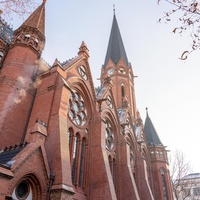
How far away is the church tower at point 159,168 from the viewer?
29855 millimetres

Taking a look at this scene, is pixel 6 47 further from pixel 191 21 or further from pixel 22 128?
pixel 191 21

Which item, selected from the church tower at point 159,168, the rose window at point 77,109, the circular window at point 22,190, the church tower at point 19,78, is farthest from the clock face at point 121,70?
the circular window at point 22,190

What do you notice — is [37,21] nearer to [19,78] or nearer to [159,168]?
[19,78]

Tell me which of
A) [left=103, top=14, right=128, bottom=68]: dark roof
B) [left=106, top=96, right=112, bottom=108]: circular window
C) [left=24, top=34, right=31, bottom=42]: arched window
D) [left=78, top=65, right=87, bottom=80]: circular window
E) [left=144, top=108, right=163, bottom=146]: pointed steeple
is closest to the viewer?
[left=24, top=34, right=31, bottom=42]: arched window

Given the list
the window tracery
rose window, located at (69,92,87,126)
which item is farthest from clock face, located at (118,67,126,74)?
rose window, located at (69,92,87,126)

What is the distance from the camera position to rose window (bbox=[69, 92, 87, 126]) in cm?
1712

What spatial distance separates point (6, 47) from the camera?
729 inches

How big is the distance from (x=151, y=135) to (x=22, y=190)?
2890 centimetres

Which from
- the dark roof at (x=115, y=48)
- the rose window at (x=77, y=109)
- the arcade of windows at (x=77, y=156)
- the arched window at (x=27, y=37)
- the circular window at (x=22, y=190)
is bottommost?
the circular window at (x=22, y=190)

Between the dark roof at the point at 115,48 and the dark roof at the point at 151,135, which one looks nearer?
the dark roof at the point at 151,135

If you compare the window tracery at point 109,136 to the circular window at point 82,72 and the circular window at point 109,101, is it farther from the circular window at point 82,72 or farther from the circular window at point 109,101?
the circular window at point 82,72

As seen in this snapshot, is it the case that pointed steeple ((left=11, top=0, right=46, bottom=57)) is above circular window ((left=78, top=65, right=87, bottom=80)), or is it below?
above

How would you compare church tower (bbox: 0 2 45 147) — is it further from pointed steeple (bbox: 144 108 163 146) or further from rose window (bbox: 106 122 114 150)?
pointed steeple (bbox: 144 108 163 146)

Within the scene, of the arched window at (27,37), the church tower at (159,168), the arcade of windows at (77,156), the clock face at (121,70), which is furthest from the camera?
the clock face at (121,70)
